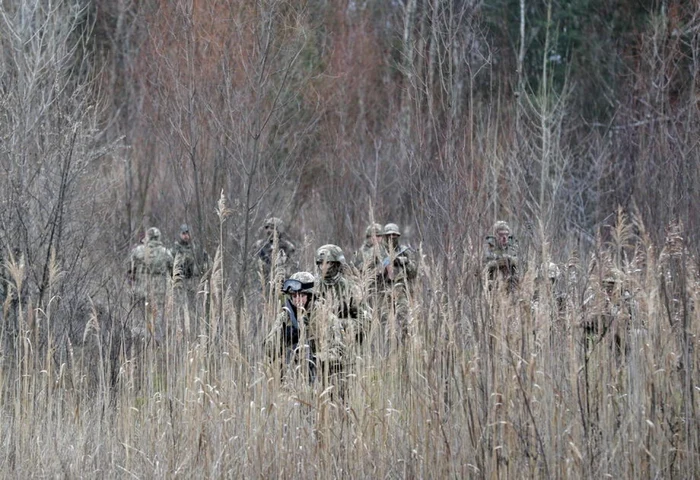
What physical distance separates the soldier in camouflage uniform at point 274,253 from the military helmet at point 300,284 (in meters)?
0.08

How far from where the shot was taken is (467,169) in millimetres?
6340

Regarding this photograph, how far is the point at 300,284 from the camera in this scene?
21.4 ft

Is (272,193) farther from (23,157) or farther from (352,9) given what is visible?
(352,9)

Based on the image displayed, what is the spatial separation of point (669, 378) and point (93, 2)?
928 inches

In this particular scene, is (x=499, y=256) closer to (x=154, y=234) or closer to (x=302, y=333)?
(x=302, y=333)

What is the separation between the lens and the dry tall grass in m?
5.03

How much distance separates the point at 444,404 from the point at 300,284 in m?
1.47

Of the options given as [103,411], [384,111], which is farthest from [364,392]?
[384,111]

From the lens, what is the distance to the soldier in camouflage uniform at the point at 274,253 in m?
6.11

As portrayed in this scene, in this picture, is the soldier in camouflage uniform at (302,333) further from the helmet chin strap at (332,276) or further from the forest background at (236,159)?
the forest background at (236,159)

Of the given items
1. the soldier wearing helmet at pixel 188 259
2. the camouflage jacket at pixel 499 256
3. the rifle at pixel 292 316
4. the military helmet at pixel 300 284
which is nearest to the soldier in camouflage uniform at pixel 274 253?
the military helmet at pixel 300 284

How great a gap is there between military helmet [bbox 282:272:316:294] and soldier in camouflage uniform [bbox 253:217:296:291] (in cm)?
8

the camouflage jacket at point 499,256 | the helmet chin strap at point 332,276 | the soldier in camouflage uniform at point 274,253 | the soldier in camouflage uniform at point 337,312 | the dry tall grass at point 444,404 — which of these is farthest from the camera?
the helmet chin strap at point 332,276

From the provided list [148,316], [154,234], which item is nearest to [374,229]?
[148,316]
